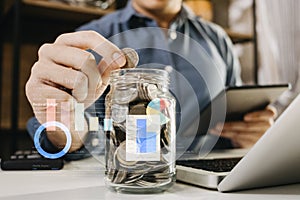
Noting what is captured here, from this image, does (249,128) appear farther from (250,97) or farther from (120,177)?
(120,177)

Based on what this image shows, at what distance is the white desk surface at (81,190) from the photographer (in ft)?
1.53

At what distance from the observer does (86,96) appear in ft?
2.25

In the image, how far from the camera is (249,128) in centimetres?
111

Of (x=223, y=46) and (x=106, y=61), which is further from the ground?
(x=223, y=46)

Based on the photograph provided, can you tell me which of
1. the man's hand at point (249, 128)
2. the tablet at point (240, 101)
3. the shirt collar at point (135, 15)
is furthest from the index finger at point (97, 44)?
the shirt collar at point (135, 15)

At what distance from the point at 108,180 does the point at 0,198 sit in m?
0.12

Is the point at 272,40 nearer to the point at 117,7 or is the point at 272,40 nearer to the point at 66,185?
the point at 117,7

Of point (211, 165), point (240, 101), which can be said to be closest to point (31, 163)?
point (211, 165)

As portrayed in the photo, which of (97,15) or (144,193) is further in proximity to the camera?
(97,15)

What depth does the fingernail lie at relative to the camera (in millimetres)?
626

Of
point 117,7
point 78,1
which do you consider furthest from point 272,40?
point 78,1

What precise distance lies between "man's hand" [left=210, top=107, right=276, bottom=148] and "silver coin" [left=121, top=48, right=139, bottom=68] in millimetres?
484

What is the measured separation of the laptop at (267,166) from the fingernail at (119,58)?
0.59 ft

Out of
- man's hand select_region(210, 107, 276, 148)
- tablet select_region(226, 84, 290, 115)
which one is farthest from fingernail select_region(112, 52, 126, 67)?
man's hand select_region(210, 107, 276, 148)
